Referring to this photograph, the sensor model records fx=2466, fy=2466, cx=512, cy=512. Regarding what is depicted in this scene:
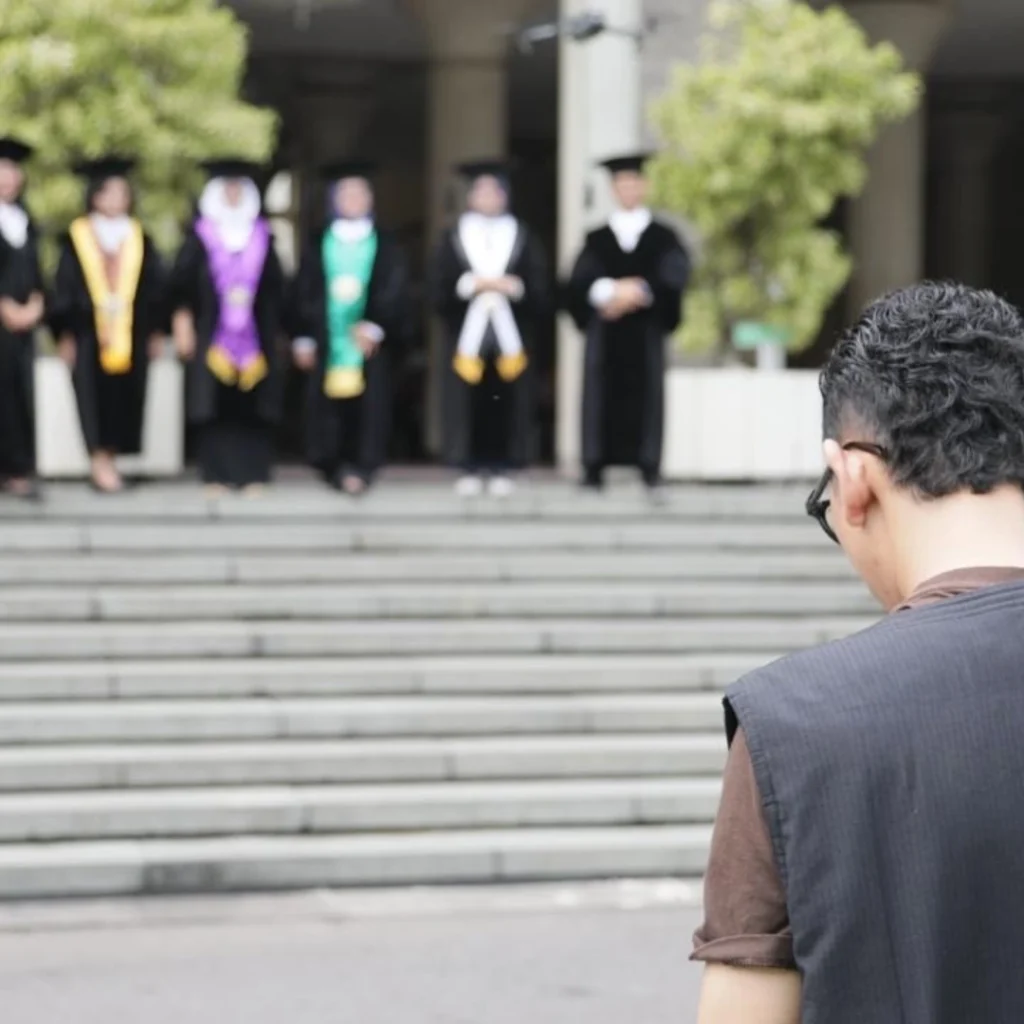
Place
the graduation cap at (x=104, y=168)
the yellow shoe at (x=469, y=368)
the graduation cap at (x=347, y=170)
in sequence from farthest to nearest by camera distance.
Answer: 1. the yellow shoe at (x=469, y=368)
2. the graduation cap at (x=347, y=170)
3. the graduation cap at (x=104, y=168)

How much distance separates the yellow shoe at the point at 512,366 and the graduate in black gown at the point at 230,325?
1.11 meters

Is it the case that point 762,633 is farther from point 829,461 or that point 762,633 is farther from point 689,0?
point 829,461

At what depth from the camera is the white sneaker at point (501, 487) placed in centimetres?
1177

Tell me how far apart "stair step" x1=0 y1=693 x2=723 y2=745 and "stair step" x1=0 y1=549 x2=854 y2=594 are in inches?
41.0

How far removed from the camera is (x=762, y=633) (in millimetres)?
10398

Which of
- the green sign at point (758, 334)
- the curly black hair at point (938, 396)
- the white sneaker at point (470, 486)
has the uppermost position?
the curly black hair at point (938, 396)

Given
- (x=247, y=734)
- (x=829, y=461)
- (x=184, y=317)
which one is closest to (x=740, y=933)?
(x=829, y=461)

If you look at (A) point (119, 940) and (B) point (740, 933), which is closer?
Answer: (B) point (740, 933)

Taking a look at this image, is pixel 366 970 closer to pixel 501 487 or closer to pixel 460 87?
pixel 501 487

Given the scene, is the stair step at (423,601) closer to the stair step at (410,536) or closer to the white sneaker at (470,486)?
the stair step at (410,536)

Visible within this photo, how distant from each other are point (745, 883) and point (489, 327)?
10.5 metres

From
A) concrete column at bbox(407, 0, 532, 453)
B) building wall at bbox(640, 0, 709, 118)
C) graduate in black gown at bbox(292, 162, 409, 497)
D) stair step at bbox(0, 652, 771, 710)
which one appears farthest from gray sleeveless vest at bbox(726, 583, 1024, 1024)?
concrete column at bbox(407, 0, 532, 453)

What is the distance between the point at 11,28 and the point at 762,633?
4.81 meters

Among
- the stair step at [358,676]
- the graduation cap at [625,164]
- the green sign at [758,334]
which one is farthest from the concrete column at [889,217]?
the stair step at [358,676]
